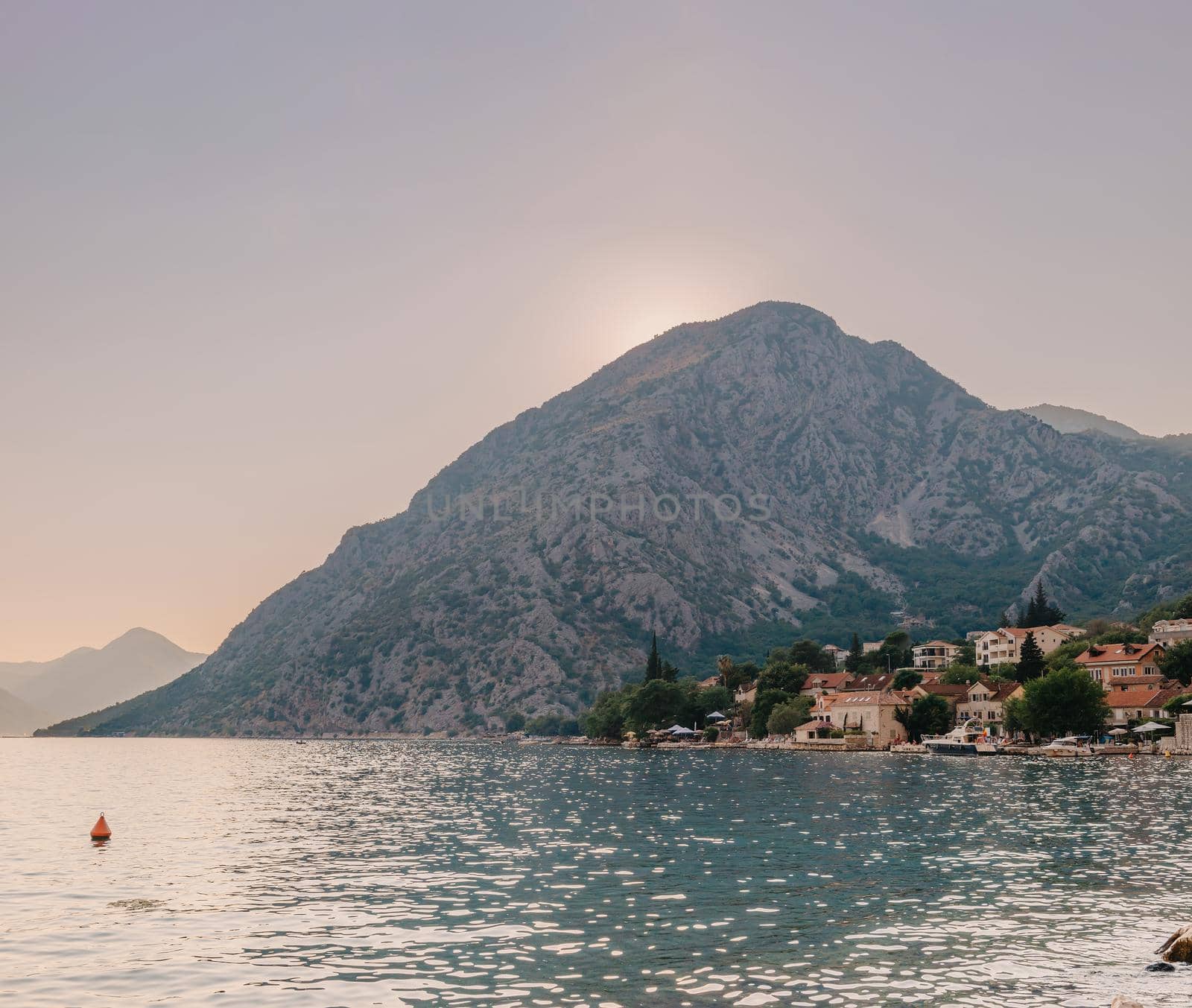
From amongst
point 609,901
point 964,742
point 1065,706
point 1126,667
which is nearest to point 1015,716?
point 1065,706

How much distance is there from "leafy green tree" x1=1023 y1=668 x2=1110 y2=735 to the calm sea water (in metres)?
70.9

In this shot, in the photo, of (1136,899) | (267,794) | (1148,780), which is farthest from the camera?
(267,794)

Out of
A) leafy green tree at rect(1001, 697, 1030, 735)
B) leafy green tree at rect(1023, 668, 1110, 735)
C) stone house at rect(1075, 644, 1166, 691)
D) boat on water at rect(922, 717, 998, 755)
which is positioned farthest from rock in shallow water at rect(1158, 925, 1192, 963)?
stone house at rect(1075, 644, 1166, 691)

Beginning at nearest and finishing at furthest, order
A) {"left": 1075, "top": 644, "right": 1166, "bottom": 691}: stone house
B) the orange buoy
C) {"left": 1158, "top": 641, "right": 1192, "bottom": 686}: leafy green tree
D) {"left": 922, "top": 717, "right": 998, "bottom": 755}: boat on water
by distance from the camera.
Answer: the orange buoy
{"left": 922, "top": 717, "right": 998, "bottom": 755}: boat on water
{"left": 1158, "top": 641, "right": 1192, "bottom": 686}: leafy green tree
{"left": 1075, "top": 644, "right": 1166, "bottom": 691}: stone house

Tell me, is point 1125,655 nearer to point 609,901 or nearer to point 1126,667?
point 1126,667

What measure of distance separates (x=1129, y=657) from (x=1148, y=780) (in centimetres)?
9473

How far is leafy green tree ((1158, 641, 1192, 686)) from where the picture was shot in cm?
18038

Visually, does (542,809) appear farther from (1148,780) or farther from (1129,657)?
(1129,657)

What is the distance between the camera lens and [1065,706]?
163500mm

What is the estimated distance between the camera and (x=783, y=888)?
1831 inches

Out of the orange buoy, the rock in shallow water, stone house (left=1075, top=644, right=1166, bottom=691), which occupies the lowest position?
stone house (left=1075, top=644, right=1166, bottom=691)

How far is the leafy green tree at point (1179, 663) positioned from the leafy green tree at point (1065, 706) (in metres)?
24.6

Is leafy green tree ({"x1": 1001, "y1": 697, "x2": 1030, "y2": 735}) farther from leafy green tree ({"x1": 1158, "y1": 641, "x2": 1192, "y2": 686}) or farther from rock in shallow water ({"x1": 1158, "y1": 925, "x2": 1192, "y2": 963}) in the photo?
rock in shallow water ({"x1": 1158, "y1": 925, "x2": 1192, "y2": 963})

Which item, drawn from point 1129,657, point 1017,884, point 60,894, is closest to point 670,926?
point 1017,884
